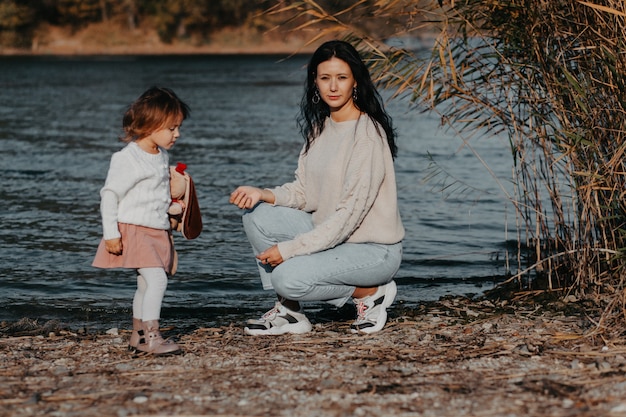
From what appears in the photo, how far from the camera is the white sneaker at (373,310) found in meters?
5.49

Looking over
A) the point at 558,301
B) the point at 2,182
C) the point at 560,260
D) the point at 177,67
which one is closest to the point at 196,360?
the point at 558,301

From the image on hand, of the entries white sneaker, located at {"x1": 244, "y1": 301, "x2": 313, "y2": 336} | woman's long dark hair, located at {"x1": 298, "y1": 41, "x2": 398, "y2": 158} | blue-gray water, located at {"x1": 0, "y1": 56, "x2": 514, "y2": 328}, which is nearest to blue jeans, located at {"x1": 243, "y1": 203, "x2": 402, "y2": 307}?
white sneaker, located at {"x1": 244, "y1": 301, "x2": 313, "y2": 336}

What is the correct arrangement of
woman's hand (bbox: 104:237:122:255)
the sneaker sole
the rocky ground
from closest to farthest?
1. the rocky ground
2. woman's hand (bbox: 104:237:122:255)
3. the sneaker sole

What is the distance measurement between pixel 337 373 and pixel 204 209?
698 cm

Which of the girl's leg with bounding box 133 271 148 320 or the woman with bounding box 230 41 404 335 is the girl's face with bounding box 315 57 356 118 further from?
the girl's leg with bounding box 133 271 148 320

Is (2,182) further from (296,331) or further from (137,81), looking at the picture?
(137,81)

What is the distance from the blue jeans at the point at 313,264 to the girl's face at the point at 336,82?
0.71m

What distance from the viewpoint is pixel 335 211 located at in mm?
5301

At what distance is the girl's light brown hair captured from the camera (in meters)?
4.91

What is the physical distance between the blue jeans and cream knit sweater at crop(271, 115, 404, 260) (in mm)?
59

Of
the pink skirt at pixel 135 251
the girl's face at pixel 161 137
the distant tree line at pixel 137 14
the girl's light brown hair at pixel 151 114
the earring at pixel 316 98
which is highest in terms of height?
the distant tree line at pixel 137 14

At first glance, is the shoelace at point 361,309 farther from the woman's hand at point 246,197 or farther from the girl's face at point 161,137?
the girl's face at point 161,137

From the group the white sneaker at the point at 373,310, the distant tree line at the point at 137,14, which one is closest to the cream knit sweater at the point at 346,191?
the white sneaker at the point at 373,310

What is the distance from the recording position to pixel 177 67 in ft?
141
